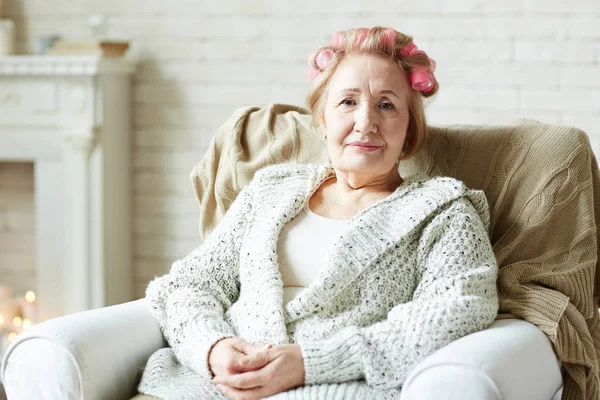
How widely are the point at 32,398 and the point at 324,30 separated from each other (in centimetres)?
202

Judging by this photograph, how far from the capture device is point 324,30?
3.20 metres

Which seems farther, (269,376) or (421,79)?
(421,79)

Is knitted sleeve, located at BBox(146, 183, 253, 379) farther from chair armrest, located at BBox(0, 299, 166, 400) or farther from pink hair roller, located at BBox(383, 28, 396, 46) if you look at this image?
pink hair roller, located at BBox(383, 28, 396, 46)

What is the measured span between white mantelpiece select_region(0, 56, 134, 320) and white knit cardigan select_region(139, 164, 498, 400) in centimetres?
154

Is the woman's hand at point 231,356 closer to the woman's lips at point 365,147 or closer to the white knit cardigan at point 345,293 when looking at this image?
the white knit cardigan at point 345,293

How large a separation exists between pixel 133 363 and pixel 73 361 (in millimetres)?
175

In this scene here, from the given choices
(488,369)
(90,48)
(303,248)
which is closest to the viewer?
(488,369)

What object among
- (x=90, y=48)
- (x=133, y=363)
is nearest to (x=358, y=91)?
(x=133, y=363)

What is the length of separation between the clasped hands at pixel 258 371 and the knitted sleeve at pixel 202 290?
0.09 m

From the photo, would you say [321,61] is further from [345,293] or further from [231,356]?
[231,356]

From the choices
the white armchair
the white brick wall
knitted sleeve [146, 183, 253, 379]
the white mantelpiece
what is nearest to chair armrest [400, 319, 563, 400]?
the white armchair

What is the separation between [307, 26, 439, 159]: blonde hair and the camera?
179 centimetres

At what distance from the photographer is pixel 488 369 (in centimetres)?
135

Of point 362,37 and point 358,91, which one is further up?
point 362,37
